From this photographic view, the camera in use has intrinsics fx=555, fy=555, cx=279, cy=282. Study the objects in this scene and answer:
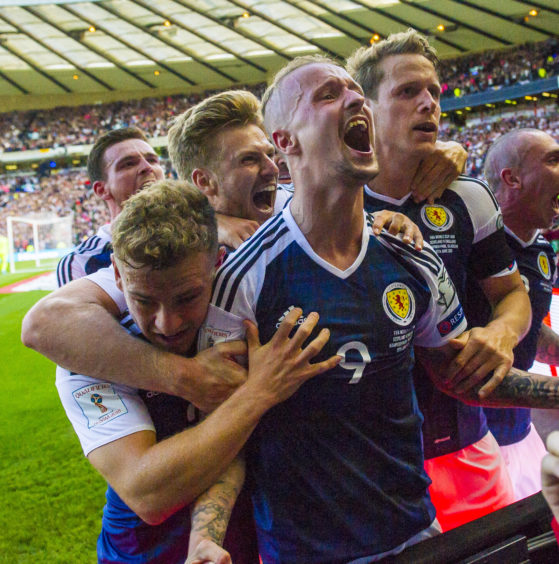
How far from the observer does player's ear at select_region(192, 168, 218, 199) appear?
2166 mm

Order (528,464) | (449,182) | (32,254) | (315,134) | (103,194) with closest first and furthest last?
1. (315,134)
2. (449,182)
3. (528,464)
4. (103,194)
5. (32,254)

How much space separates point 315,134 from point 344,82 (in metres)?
0.19

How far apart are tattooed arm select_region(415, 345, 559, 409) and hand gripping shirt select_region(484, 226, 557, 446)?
0.71m

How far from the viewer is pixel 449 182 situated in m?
2.08

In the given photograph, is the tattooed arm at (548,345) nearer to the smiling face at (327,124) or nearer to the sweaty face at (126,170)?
the smiling face at (327,124)

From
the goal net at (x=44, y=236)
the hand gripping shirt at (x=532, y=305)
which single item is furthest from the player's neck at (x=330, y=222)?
the goal net at (x=44, y=236)

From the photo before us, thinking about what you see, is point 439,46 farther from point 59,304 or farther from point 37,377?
point 59,304

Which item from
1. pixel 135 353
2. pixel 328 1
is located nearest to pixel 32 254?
pixel 328 1

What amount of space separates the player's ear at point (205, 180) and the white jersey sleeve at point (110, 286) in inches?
22.4

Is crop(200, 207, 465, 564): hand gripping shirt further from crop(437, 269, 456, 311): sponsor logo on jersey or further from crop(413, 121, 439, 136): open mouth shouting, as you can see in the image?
crop(413, 121, 439, 136): open mouth shouting

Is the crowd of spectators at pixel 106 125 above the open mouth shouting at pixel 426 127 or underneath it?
above

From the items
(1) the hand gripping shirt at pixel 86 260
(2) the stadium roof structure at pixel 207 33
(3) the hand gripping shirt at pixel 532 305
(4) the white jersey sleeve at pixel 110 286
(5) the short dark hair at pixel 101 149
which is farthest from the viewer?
(2) the stadium roof structure at pixel 207 33

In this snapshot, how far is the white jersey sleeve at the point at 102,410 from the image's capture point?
149 cm

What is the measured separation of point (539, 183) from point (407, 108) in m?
1.00
